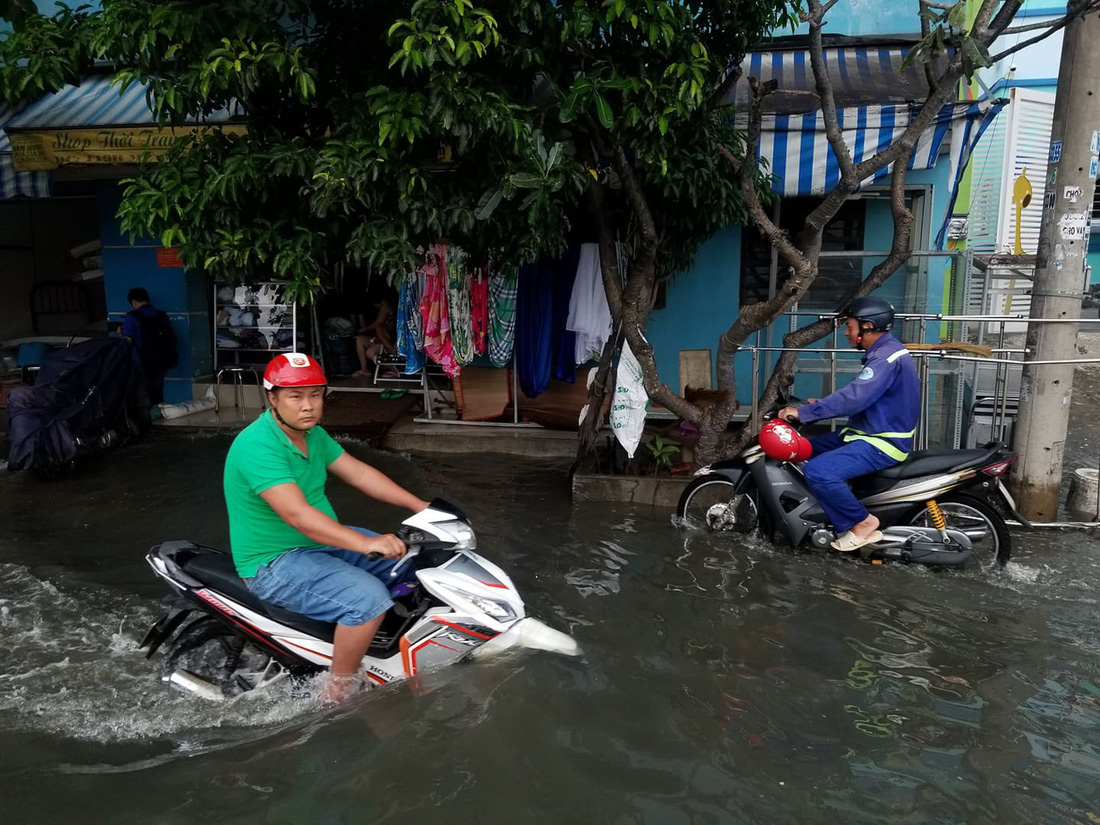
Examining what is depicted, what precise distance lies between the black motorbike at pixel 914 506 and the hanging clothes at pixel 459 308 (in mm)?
3697

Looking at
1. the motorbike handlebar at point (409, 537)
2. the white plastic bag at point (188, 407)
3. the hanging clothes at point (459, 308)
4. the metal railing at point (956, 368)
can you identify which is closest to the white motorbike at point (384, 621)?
the motorbike handlebar at point (409, 537)

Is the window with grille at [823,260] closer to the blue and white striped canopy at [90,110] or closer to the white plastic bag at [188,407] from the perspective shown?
the blue and white striped canopy at [90,110]

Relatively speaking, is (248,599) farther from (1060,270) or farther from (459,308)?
(1060,270)

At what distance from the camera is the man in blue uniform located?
532cm

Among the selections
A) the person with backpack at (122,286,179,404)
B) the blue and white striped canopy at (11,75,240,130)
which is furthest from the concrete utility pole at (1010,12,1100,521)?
the person with backpack at (122,286,179,404)

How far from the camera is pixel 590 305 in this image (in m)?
8.32

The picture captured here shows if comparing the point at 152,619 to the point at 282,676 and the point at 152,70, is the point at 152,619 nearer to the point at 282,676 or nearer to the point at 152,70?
the point at 282,676

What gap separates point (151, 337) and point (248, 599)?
712cm

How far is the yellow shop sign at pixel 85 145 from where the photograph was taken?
8.05 m

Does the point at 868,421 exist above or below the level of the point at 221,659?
above

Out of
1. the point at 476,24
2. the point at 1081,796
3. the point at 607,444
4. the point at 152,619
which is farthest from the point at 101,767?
the point at 607,444

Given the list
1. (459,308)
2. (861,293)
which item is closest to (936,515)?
(861,293)

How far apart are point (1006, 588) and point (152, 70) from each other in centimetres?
610

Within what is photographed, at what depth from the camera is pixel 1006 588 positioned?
16.7 ft
